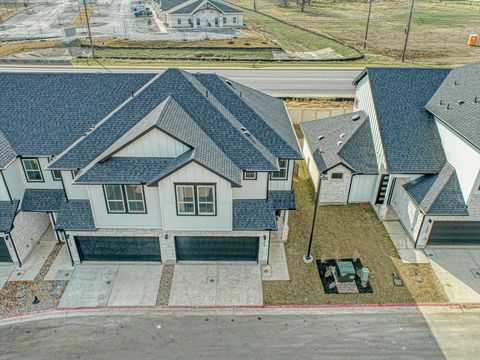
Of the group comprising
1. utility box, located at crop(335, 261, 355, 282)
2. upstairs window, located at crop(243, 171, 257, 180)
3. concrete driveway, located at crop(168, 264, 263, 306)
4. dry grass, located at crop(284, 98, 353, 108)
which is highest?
upstairs window, located at crop(243, 171, 257, 180)

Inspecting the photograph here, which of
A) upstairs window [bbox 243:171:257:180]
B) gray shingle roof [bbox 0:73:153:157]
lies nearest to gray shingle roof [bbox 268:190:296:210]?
upstairs window [bbox 243:171:257:180]

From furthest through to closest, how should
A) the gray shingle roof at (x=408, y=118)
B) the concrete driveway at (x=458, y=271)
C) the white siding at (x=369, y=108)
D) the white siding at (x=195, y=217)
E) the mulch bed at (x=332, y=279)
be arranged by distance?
the white siding at (x=369, y=108) → the gray shingle roof at (x=408, y=118) → the mulch bed at (x=332, y=279) → the concrete driveway at (x=458, y=271) → the white siding at (x=195, y=217)

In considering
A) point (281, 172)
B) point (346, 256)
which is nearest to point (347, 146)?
point (281, 172)

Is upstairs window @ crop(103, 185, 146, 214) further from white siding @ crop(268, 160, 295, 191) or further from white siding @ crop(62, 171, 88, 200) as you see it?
white siding @ crop(268, 160, 295, 191)

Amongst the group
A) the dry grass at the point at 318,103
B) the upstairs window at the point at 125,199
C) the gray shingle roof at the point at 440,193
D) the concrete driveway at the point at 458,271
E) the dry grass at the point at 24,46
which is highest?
the upstairs window at the point at 125,199

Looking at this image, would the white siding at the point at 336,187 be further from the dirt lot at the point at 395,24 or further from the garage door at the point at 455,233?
the dirt lot at the point at 395,24

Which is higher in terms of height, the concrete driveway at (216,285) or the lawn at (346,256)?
the lawn at (346,256)

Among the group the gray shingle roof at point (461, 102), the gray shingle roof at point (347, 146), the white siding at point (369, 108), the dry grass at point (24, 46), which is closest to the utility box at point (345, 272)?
the gray shingle roof at point (347, 146)

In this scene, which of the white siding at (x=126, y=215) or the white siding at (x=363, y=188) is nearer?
the white siding at (x=126, y=215)
